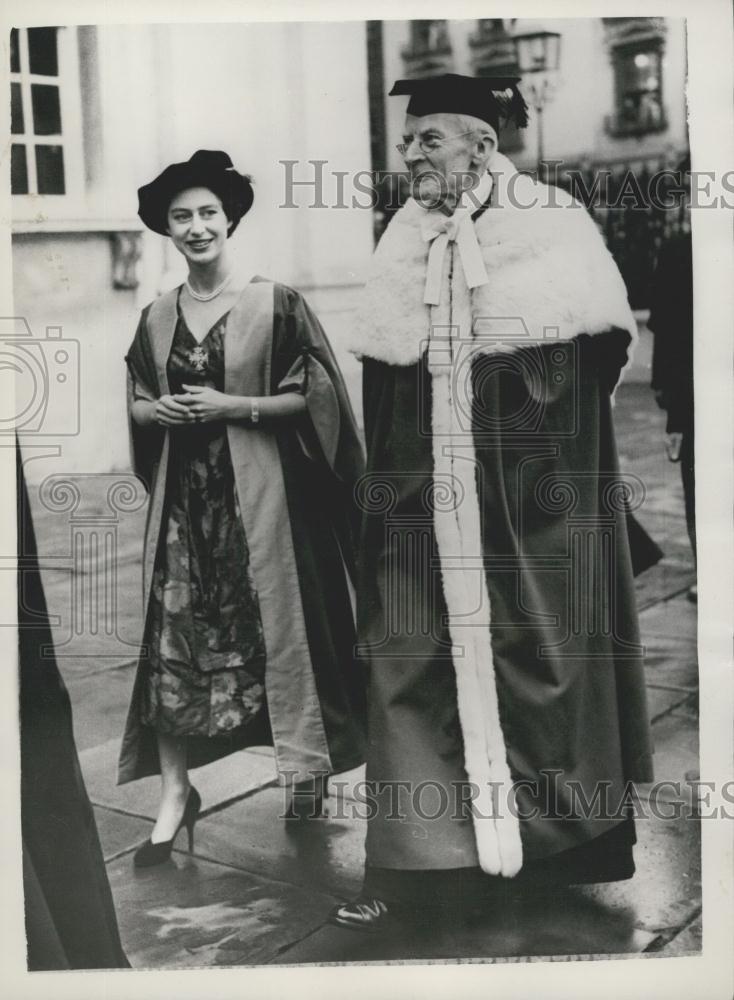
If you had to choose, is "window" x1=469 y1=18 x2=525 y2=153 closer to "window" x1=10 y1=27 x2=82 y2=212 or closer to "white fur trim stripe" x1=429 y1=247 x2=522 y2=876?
"white fur trim stripe" x1=429 y1=247 x2=522 y2=876

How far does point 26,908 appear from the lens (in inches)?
93.0

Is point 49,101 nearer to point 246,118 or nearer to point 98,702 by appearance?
point 246,118

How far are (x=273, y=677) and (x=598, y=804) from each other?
665 millimetres

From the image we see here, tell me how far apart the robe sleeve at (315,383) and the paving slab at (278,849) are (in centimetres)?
67

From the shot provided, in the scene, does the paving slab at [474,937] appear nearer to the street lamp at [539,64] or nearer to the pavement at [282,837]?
the pavement at [282,837]

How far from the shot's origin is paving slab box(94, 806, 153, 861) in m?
2.37

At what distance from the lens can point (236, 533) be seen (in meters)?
2.35

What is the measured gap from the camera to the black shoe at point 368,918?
2.34 m

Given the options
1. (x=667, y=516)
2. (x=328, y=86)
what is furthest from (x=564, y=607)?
(x=328, y=86)

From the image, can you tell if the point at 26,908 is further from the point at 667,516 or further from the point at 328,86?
the point at 328,86

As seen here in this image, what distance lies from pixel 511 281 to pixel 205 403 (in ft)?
2.00

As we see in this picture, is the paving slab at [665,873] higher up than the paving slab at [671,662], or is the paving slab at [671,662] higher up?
the paving slab at [671,662]

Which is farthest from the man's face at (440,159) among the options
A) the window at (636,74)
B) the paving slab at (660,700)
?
the paving slab at (660,700)

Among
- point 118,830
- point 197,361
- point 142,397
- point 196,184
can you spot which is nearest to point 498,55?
point 196,184
